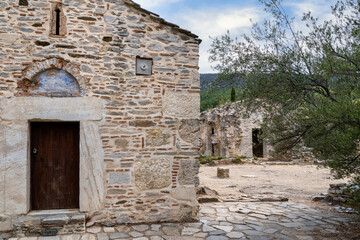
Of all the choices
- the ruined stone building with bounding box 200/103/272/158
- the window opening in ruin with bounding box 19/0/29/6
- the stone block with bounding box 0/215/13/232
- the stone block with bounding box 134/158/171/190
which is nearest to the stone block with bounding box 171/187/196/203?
the stone block with bounding box 134/158/171/190

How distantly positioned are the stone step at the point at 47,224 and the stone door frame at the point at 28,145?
0.17 m

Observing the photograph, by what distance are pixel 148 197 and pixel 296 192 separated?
555 cm

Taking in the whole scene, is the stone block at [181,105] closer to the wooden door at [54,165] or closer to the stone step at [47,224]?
the wooden door at [54,165]

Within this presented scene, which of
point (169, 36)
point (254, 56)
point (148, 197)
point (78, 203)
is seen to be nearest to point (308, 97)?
point (254, 56)

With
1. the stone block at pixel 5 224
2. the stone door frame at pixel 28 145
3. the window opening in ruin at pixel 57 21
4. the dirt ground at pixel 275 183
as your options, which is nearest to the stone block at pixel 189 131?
the stone door frame at pixel 28 145

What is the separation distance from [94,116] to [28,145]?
Result: 1.23m


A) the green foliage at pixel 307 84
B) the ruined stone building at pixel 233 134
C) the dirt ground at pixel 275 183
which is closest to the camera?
the green foliage at pixel 307 84

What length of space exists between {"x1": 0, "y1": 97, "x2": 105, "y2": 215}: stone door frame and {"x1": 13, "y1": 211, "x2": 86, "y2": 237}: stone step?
0.17 metres

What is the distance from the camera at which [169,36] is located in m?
5.41

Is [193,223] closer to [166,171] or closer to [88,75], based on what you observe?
[166,171]

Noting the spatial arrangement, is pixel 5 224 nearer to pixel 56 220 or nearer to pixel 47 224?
pixel 47 224

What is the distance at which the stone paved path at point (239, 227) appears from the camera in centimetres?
461

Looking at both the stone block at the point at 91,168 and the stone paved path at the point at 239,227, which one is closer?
the stone paved path at the point at 239,227

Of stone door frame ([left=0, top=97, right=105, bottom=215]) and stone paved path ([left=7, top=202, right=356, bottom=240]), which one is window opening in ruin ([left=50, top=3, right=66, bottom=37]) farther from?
stone paved path ([left=7, top=202, right=356, bottom=240])
